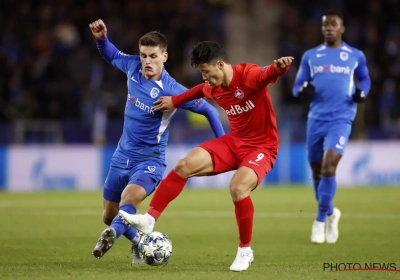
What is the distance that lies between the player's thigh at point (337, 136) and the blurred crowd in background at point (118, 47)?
31.9ft

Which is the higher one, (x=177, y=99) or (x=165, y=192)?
(x=177, y=99)

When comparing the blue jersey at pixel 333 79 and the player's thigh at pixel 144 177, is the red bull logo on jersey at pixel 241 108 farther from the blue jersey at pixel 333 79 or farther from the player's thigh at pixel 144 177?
the blue jersey at pixel 333 79

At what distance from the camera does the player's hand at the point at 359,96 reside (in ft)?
32.5

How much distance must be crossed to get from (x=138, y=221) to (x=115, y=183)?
1106 millimetres

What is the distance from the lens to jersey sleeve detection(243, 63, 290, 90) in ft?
22.4

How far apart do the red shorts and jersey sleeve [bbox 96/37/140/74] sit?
139 centimetres

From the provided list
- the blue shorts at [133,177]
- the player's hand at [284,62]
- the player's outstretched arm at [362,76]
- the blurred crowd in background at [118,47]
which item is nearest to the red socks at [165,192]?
the blue shorts at [133,177]

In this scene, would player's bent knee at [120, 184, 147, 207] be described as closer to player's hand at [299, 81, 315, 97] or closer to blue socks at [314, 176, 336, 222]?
blue socks at [314, 176, 336, 222]

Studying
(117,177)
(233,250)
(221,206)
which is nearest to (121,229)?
(117,177)

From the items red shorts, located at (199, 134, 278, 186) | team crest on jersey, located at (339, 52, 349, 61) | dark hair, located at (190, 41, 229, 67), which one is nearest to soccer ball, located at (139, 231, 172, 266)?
red shorts, located at (199, 134, 278, 186)

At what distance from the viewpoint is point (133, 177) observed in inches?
302

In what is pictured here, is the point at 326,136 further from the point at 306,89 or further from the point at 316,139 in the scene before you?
the point at 306,89

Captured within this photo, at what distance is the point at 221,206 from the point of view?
14.7m

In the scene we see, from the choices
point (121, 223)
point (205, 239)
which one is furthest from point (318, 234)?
point (121, 223)
